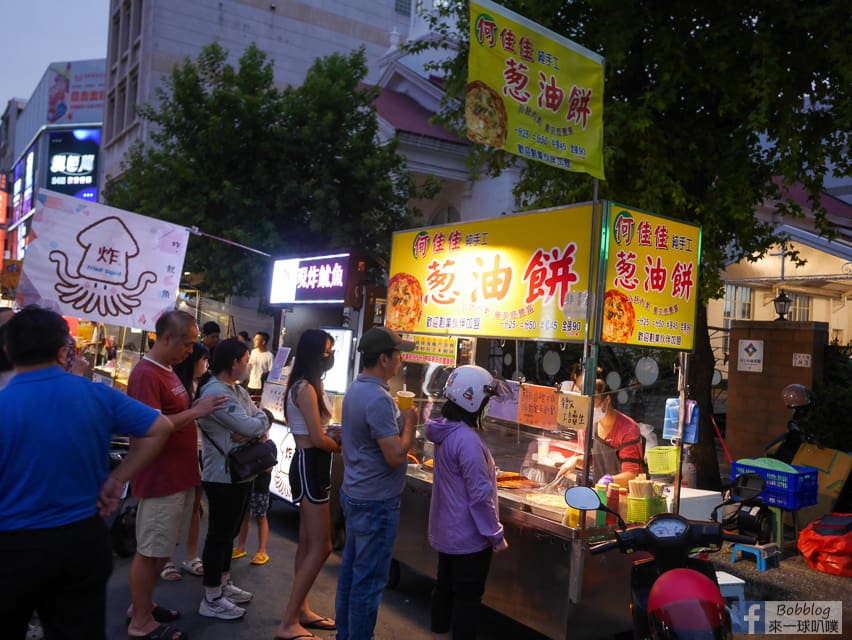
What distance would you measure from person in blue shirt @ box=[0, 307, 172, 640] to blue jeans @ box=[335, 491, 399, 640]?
148 centimetres

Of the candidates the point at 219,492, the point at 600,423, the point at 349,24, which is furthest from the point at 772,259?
the point at 349,24

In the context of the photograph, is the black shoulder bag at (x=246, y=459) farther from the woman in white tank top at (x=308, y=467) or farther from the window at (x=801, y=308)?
the window at (x=801, y=308)

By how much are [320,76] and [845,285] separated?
1161 centimetres

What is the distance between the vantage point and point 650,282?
4723 millimetres

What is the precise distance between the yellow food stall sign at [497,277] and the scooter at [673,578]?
1.57 meters

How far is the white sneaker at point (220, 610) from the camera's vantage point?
471 centimetres

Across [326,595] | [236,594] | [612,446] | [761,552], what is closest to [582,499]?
[612,446]

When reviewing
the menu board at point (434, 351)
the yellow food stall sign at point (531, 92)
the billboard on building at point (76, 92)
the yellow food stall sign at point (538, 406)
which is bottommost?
the yellow food stall sign at point (538, 406)

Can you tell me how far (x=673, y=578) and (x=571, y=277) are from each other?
220cm

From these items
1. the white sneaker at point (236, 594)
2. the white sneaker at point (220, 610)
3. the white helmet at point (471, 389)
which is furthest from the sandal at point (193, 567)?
the white helmet at point (471, 389)

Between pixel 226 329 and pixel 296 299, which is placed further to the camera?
pixel 226 329

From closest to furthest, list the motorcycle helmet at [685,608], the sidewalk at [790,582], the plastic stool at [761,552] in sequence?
the motorcycle helmet at [685,608] < the sidewalk at [790,582] < the plastic stool at [761,552]

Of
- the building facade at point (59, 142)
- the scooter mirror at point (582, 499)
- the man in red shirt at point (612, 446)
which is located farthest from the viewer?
the building facade at point (59, 142)

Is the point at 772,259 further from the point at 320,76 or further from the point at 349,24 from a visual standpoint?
the point at 349,24
